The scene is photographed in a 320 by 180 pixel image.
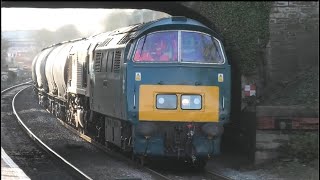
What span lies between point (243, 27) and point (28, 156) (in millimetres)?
6327

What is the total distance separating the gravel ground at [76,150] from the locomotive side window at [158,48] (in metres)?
2.35

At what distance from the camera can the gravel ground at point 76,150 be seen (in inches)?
437

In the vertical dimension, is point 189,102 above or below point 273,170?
above

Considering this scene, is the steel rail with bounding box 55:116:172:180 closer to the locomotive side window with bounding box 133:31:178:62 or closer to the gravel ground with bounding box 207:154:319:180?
the gravel ground with bounding box 207:154:319:180

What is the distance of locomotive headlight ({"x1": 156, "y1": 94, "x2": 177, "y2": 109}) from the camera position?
10.4 meters

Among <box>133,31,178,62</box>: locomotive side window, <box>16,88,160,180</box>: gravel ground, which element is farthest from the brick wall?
<box>16,88,160,180</box>: gravel ground

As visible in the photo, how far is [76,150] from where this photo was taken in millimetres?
14820

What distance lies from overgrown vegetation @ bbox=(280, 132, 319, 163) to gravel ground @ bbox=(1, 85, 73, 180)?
4.53m

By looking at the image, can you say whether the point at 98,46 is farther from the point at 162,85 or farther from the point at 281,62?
the point at 281,62

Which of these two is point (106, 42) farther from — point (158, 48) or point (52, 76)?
point (52, 76)

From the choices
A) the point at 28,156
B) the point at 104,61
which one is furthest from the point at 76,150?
the point at 104,61

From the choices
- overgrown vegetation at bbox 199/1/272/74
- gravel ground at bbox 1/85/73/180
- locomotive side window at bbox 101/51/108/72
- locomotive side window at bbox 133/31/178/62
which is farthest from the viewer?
overgrown vegetation at bbox 199/1/272/74

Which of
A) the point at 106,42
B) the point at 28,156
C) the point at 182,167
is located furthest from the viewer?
the point at 28,156

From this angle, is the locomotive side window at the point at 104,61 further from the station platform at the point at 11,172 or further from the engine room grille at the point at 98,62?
the station platform at the point at 11,172
